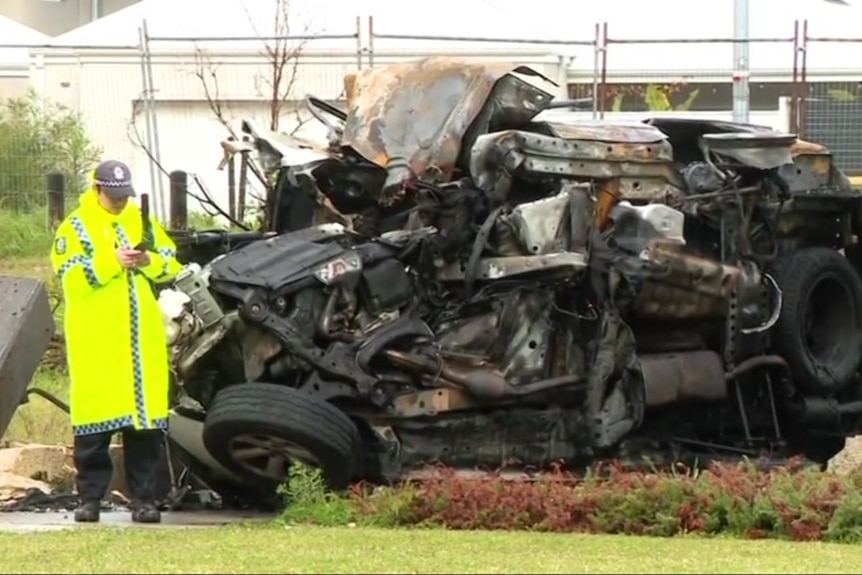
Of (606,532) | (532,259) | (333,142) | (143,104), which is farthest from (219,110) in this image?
(606,532)

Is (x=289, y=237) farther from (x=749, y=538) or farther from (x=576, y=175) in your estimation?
(x=749, y=538)

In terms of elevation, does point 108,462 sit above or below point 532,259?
below

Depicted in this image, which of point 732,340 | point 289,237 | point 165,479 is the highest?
point 289,237

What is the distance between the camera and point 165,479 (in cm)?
1117

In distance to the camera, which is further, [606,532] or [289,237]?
[289,237]

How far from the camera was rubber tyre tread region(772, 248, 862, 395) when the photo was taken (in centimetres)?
1123

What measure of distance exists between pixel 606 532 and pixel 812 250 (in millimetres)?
3312

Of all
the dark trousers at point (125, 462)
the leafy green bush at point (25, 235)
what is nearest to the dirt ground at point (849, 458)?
the dark trousers at point (125, 462)

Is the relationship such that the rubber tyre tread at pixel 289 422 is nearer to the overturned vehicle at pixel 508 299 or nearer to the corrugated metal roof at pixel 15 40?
the overturned vehicle at pixel 508 299

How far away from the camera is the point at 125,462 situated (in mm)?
10078

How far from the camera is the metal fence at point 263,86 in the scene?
67.5 ft

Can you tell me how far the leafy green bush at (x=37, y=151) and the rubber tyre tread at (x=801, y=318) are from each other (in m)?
11.0

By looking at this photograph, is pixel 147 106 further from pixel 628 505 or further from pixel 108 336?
pixel 628 505

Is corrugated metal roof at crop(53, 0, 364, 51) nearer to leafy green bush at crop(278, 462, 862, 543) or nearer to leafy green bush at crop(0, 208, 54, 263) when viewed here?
leafy green bush at crop(0, 208, 54, 263)
